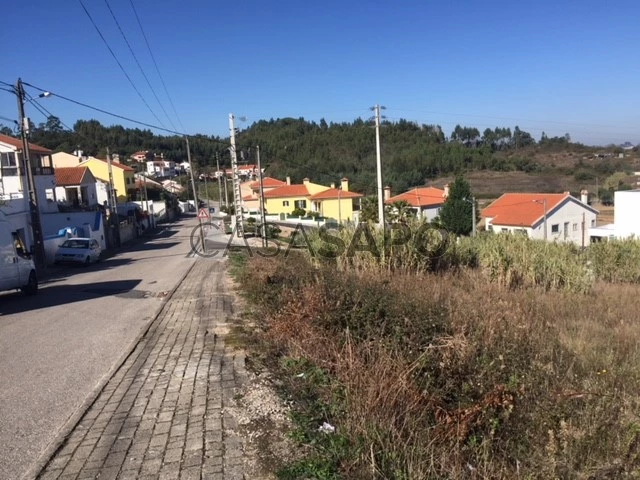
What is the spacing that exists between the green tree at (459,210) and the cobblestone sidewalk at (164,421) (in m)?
41.0

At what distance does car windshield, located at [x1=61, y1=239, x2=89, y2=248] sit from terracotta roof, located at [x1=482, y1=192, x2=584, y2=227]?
120 ft

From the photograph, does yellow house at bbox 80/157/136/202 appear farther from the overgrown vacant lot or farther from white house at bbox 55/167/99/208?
the overgrown vacant lot

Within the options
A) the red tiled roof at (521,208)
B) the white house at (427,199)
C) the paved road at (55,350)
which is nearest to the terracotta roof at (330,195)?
the white house at (427,199)

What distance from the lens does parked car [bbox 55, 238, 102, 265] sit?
23750mm

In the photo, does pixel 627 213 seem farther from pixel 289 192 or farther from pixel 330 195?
pixel 289 192

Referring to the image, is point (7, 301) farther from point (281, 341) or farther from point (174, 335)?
point (281, 341)

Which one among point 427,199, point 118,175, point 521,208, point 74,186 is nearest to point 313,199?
point 427,199

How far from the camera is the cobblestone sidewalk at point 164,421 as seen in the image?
11.5 ft

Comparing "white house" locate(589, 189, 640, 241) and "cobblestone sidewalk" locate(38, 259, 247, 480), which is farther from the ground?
"cobblestone sidewalk" locate(38, 259, 247, 480)

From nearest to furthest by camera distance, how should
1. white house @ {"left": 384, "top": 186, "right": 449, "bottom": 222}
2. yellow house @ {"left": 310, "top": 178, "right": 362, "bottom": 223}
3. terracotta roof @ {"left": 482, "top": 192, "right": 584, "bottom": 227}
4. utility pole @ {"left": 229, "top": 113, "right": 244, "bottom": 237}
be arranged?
utility pole @ {"left": 229, "top": 113, "right": 244, "bottom": 237} → terracotta roof @ {"left": 482, "top": 192, "right": 584, "bottom": 227} → white house @ {"left": 384, "top": 186, "right": 449, "bottom": 222} → yellow house @ {"left": 310, "top": 178, "right": 362, "bottom": 223}

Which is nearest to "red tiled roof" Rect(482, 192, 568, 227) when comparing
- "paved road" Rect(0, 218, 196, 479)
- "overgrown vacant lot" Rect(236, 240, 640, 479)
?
"paved road" Rect(0, 218, 196, 479)

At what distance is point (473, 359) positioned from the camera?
4.74 m

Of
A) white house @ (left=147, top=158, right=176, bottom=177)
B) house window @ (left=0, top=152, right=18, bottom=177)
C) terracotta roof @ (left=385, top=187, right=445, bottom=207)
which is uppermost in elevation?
white house @ (left=147, top=158, right=176, bottom=177)

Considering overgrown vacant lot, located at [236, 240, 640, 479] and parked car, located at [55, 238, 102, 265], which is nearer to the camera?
overgrown vacant lot, located at [236, 240, 640, 479]
